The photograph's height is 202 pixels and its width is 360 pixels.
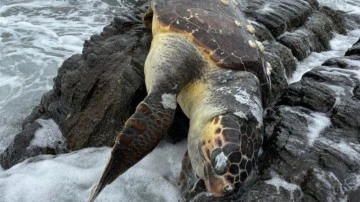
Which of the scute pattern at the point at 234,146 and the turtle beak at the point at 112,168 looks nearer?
the scute pattern at the point at 234,146

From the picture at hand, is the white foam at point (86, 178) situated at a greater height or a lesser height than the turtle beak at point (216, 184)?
lesser

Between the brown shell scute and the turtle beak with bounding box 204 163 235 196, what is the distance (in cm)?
126

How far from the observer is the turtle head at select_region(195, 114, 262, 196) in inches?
114

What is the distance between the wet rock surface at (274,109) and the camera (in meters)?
3.09

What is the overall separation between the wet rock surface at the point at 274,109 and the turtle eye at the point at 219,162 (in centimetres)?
24

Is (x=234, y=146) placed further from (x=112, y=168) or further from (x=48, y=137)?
(x=48, y=137)

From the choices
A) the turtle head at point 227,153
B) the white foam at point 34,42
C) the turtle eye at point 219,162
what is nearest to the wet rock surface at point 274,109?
the turtle head at point 227,153

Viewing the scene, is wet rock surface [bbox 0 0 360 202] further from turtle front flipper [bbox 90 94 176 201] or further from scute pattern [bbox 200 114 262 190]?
turtle front flipper [bbox 90 94 176 201]

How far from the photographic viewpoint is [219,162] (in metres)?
2.89

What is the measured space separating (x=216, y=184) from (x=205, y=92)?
103 cm

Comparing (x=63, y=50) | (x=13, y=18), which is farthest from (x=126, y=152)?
(x=13, y=18)

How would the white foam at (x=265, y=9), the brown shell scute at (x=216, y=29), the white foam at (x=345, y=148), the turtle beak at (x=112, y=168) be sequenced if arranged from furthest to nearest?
1. the white foam at (x=265, y=9)
2. the brown shell scute at (x=216, y=29)
3. the white foam at (x=345, y=148)
4. the turtle beak at (x=112, y=168)

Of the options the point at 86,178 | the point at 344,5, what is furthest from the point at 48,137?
the point at 344,5

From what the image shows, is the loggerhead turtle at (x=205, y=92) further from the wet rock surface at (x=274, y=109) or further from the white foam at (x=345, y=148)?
the white foam at (x=345, y=148)
